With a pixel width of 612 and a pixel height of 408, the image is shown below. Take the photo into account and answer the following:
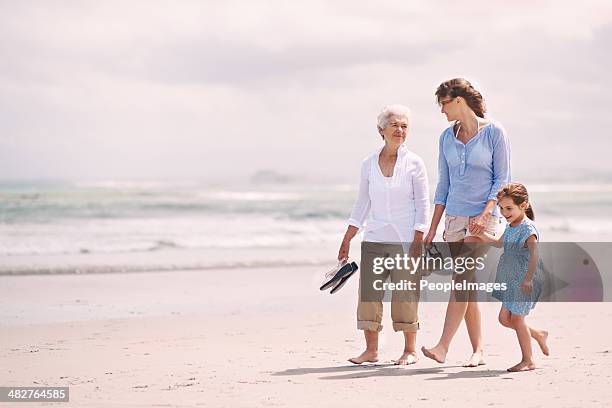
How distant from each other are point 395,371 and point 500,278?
845 millimetres

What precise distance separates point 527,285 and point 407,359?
3.10ft

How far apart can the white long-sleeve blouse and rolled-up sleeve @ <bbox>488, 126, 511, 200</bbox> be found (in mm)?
407

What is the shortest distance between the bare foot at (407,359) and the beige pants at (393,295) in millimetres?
195

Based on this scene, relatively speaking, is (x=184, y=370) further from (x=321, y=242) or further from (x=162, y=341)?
(x=321, y=242)

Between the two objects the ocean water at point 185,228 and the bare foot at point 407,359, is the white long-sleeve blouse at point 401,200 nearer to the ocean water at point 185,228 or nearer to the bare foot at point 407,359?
the bare foot at point 407,359

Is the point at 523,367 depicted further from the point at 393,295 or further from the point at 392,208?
the point at 392,208

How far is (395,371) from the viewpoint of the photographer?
17.4 feet

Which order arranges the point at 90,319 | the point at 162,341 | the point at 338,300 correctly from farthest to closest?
the point at 338,300 → the point at 90,319 → the point at 162,341

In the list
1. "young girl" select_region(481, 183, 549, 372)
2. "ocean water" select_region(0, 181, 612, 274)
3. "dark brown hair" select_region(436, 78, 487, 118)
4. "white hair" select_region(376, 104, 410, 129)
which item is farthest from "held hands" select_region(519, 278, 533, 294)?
"ocean water" select_region(0, 181, 612, 274)

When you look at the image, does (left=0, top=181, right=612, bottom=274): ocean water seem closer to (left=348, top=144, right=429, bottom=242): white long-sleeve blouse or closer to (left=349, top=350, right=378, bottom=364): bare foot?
(left=349, top=350, right=378, bottom=364): bare foot

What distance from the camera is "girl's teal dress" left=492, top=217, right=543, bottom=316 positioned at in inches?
201

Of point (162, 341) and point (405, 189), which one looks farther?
point (162, 341)

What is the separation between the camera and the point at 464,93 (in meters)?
5.23

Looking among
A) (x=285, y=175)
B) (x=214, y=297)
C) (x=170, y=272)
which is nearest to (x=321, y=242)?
(x=170, y=272)
